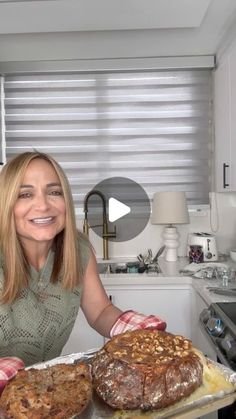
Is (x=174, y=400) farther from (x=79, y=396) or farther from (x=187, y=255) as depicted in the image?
(x=187, y=255)

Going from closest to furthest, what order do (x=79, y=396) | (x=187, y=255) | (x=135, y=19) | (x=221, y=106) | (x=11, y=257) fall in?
1. (x=79, y=396)
2. (x=11, y=257)
3. (x=135, y=19)
4. (x=221, y=106)
5. (x=187, y=255)

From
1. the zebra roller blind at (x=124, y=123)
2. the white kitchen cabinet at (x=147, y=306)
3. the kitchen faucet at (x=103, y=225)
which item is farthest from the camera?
the zebra roller blind at (x=124, y=123)

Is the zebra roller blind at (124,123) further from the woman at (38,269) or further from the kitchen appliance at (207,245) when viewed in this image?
the woman at (38,269)

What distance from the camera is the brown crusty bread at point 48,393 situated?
2.04 ft

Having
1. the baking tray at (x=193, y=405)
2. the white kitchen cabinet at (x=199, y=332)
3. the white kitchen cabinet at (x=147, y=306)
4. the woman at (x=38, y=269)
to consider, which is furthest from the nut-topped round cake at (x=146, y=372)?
the white kitchen cabinet at (x=147, y=306)

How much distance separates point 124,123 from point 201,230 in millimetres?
927

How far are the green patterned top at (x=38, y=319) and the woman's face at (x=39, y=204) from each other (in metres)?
0.15

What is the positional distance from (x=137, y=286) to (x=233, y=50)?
1.41m

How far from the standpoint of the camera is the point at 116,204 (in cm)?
257

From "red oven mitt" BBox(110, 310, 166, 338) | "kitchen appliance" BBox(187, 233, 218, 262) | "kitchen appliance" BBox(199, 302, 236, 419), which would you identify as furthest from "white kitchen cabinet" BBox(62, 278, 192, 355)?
"red oven mitt" BBox(110, 310, 166, 338)

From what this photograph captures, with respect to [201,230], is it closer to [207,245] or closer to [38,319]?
[207,245]

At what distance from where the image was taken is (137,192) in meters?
2.57

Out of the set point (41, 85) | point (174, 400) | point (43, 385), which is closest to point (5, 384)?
point (43, 385)

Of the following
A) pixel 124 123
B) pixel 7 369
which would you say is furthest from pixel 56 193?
pixel 124 123
